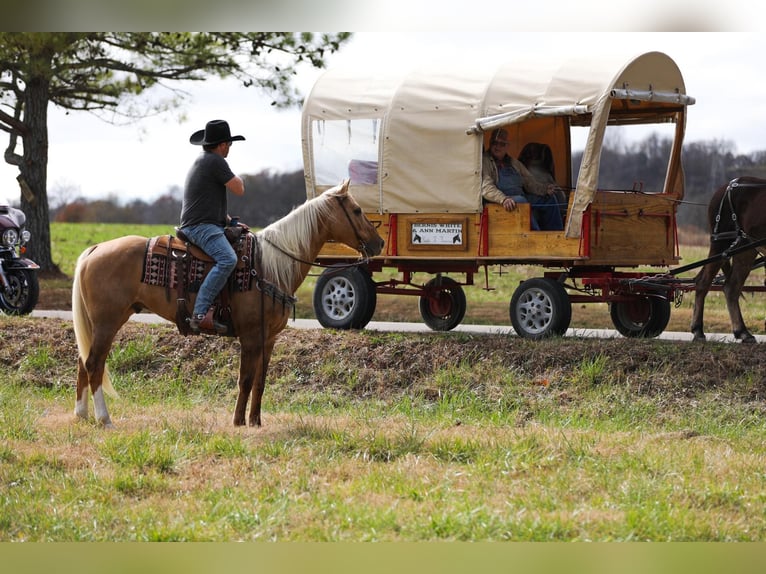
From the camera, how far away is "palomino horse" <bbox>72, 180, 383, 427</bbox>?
9.66m

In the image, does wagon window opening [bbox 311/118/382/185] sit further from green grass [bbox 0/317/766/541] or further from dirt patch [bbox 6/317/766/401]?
green grass [bbox 0/317/766/541]

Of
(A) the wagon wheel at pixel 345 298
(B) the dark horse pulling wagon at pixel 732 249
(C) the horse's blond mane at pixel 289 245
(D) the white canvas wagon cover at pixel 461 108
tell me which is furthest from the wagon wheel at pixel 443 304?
(C) the horse's blond mane at pixel 289 245

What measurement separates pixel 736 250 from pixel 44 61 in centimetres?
1364

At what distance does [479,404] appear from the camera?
11344 millimetres

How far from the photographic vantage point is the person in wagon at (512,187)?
44.8 feet

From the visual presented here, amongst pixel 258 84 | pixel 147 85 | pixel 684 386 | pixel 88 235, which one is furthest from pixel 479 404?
pixel 88 235

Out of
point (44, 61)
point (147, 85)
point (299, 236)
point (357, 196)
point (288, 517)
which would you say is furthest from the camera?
point (147, 85)

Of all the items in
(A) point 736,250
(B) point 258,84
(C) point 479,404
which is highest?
(B) point 258,84

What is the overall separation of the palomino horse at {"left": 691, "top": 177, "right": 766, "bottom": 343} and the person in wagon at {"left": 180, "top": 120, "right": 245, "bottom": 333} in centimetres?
679

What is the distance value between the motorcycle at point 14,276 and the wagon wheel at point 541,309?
7401 mm

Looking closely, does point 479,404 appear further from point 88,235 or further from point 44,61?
point 88,235

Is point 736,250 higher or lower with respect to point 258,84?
lower

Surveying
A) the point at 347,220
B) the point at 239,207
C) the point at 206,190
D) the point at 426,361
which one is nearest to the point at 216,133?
the point at 206,190

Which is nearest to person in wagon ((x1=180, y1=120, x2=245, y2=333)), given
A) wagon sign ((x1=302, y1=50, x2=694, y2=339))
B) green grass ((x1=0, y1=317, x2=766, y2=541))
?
green grass ((x1=0, y1=317, x2=766, y2=541))
